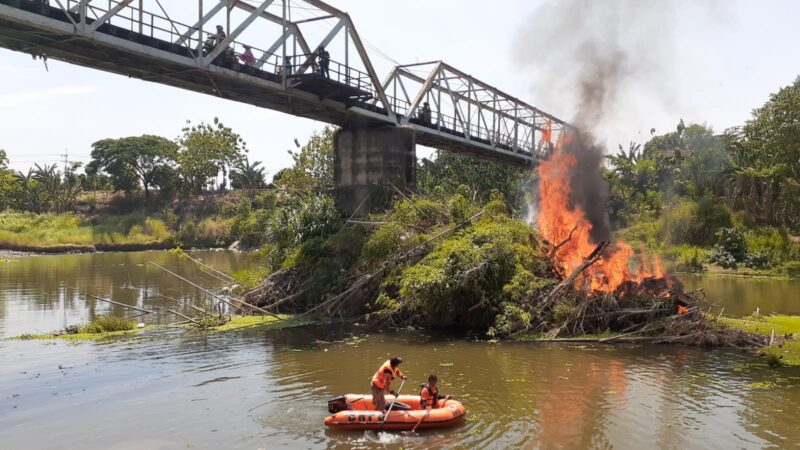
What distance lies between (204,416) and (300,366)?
4.77 metres

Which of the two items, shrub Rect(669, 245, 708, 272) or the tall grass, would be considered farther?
the tall grass

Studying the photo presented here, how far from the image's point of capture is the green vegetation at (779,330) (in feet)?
58.7

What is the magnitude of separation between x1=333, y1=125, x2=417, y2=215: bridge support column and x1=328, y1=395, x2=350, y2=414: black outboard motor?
20.4 metres

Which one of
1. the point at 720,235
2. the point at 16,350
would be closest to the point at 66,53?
the point at 16,350

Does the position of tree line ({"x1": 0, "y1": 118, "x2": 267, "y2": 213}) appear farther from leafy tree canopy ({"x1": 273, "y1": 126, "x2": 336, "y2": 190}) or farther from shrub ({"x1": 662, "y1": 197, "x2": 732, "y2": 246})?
shrub ({"x1": 662, "y1": 197, "x2": 732, "y2": 246})

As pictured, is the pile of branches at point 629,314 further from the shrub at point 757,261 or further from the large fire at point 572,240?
the shrub at point 757,261

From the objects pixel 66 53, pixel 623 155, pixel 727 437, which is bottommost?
pixel 727 437

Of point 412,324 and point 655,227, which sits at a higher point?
point 655,227

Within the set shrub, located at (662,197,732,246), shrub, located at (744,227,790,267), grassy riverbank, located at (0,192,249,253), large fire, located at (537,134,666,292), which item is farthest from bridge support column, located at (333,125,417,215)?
grassy riverbank, located at (0,192,249,253)

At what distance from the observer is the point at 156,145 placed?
96562 mm

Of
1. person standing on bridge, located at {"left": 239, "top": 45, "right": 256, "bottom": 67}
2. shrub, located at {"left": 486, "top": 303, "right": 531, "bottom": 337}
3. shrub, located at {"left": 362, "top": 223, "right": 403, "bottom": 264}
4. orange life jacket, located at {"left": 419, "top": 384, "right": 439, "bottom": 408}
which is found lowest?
orange life jacket, located at {"left": 419, "top": 384, "right": 439, "bottom": 408}

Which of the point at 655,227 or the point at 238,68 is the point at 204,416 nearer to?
Result: the point at 238,68

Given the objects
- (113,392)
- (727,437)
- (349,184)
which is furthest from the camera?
(349,184)

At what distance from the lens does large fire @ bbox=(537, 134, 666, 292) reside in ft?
74.6
